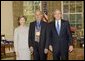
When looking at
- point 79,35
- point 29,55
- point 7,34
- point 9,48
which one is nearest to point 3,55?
point 9,48

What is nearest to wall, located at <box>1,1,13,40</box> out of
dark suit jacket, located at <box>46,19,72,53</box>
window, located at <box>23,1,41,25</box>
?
window, located at <box>23,1,41,25</box>

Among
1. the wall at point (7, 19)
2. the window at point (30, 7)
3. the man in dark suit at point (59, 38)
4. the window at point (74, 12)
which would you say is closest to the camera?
the man in dark suit at point (59, 38)

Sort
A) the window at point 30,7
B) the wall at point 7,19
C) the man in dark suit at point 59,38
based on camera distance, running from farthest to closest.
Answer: the window at point 30,7 → the wall at point 7,19 → the man in dark suit at point 59,38

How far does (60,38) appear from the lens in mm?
3992

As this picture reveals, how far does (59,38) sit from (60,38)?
0.05 ft

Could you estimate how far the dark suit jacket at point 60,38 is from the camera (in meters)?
3.99

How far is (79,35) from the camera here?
898cm

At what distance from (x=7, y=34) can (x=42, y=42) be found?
4.97 m

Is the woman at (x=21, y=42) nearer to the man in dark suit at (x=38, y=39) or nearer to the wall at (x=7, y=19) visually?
the man in dark suit at (x=38, y=39)

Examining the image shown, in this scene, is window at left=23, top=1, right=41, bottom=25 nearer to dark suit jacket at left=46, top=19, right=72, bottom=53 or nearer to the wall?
the wall

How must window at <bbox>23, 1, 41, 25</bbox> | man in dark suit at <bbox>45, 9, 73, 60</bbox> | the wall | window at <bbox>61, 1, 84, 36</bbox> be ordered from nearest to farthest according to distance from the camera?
man in dark suit at <bbox>45, 9, 73, 60</bbox> < the wall < window at <bbox>61, 1, 84, 36</bbox> < window at <bbox>23, 1, 41, 25</bbox>

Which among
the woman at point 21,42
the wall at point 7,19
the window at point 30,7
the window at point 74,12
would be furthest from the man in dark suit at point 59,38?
the window at point 30,7

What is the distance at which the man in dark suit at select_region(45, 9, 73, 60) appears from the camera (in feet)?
13.1

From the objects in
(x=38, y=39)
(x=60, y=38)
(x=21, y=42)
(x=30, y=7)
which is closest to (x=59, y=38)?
(x=60, y=38)
